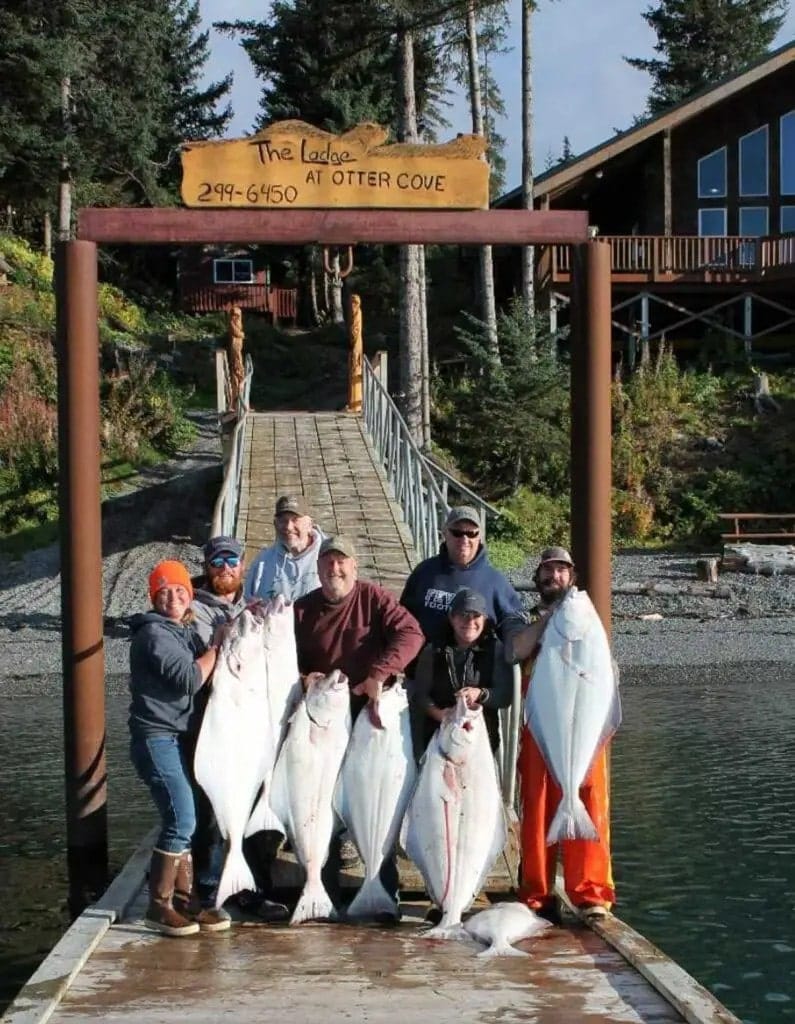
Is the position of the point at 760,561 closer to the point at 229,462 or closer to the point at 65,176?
the point at 229,462

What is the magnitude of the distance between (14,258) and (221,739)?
29.5 metres

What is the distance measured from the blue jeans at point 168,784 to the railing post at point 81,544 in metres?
1.47

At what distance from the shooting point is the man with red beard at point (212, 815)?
5957 mm

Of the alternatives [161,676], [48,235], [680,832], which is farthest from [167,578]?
[48,235]

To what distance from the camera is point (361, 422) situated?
67.2 ft

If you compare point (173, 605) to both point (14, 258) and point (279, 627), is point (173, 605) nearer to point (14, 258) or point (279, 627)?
point (279, 627)

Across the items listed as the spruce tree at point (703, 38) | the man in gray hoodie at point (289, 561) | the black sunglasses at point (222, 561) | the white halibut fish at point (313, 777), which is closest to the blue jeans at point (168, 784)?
the white halibut fish at point (313, 777)

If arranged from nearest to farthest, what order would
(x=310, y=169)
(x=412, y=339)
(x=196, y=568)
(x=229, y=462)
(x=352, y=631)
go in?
(x=352, y=631) < (x=310, y=169) < (x=229, y=462) < (x=196, y=568) < (x=412, y=339)

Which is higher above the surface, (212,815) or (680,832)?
(212,815)

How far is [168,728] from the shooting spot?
576 centimetres

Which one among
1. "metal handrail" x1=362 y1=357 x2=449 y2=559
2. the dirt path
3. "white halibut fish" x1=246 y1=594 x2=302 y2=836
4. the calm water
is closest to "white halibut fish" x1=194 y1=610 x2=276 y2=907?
"white halibut fish" x1=246 y1=594 x2=302 y2=836

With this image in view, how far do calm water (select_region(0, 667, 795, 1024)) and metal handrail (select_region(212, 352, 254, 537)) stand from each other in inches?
88.2

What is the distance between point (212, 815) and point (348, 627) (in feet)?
3.26

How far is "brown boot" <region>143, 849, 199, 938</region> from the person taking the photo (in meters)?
5.70
